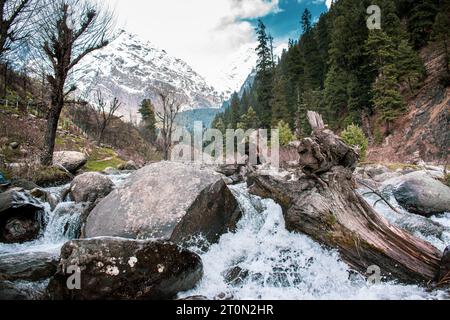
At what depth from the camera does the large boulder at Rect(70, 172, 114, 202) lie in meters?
9.24

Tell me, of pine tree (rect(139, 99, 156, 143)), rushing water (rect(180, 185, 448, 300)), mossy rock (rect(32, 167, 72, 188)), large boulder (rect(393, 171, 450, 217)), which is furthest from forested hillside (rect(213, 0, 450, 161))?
pine tree (rect(139, 99, 156, 143))

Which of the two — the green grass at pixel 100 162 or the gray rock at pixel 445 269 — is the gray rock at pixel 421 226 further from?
the green grass at pixel 100 162

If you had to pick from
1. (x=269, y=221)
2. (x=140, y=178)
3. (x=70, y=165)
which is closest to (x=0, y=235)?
(x=140, y=178)

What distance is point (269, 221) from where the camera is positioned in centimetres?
679

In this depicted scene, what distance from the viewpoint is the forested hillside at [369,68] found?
92.6 feet

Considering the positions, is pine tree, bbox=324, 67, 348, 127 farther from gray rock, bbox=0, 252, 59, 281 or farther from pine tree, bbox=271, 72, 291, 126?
gray rock, bbox=0, 252, 59, 281

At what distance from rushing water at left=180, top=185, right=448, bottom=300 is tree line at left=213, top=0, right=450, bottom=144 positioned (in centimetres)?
2599

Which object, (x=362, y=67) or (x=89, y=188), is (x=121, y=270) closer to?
(x=89, y=188)

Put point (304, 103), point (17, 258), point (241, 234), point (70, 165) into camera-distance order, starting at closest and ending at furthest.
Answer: point (17, 258) → point (241, 234) → point (70, 165) → point (304, 103)

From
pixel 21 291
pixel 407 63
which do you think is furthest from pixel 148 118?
pixel 21 291

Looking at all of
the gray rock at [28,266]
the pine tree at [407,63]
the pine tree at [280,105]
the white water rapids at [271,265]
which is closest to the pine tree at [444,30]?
the pine tree at [407,63]
